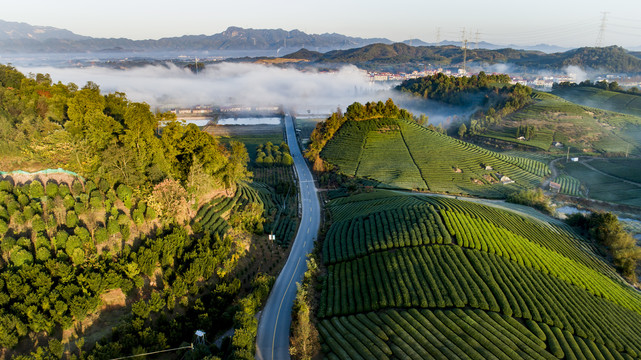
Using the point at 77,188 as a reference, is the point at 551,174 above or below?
below

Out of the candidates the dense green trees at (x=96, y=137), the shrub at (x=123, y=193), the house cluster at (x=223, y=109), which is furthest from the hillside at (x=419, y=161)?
the house cluster at (x=223, y=109)

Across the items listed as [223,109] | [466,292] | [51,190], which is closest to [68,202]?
[51,190]

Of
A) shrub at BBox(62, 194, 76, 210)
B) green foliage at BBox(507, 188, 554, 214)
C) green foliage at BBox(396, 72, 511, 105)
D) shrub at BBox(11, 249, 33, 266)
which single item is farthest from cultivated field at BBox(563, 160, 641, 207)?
shrub at BBox(11, 249, 33, 266)

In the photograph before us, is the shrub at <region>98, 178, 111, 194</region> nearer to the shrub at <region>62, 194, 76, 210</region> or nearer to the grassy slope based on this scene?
the shrub at <region>62, 194, 76, 210</region>

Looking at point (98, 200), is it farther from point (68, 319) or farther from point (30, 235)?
point (68, 319)

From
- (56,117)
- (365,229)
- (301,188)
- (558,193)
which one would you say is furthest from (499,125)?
(56,117)

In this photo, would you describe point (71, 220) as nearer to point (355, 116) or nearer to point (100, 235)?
point (100, 235)
